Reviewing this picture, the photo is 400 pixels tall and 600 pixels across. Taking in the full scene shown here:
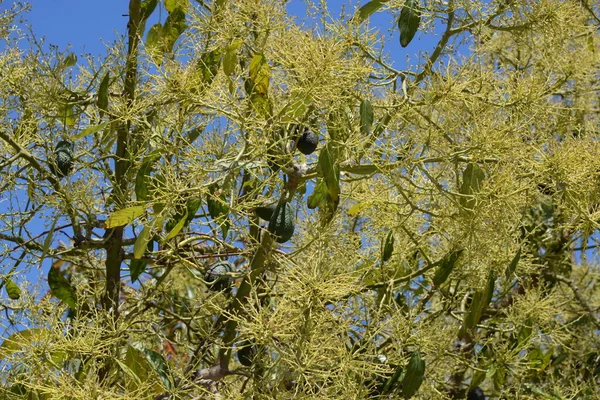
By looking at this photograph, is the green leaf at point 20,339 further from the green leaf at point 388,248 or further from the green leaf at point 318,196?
the green leaf at point 388,248

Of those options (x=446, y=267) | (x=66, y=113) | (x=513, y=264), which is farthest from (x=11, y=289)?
(x=513, y=264)

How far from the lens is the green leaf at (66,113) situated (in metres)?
1.91

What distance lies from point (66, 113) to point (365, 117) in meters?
0.58

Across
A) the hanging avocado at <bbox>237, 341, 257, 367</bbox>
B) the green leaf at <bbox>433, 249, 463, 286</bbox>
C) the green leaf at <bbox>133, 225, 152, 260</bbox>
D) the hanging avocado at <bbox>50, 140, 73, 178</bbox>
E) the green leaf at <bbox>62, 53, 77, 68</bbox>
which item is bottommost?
the hanging avocado at <bbox>237, 341, 257, 367</bbox>

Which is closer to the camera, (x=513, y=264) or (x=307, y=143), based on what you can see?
(x=307, y=143)

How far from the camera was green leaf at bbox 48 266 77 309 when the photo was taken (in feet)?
6.43

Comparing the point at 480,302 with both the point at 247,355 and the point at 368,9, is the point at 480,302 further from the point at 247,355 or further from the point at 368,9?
the point at 368,9

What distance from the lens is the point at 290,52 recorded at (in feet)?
5.57

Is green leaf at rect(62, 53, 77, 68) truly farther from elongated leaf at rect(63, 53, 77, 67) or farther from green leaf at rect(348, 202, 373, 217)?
green leaf at rect(348, 202, 373, 217)

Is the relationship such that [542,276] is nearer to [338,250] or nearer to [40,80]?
[338,250]

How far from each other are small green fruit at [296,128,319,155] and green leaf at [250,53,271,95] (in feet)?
0.33

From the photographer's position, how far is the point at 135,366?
5.88 ft

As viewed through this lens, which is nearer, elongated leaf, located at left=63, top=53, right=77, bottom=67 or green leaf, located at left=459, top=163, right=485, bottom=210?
green leaf, located at left=459, top=163, right=485, bottom=210

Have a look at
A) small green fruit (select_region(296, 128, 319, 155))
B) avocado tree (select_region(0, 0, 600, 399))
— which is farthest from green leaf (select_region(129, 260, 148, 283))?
small green fruit (select_region(296, 128, 319, 155))
